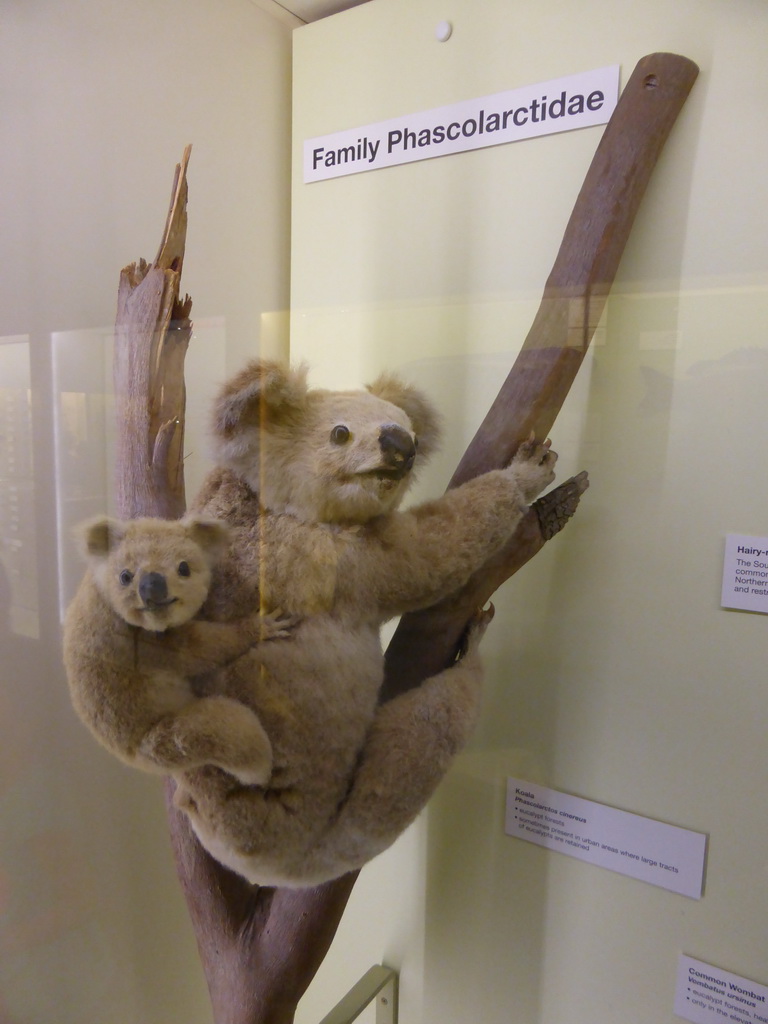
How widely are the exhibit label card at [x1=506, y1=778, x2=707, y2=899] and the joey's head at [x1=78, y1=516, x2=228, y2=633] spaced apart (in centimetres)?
78

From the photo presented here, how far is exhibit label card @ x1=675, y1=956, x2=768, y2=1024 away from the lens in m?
1.08

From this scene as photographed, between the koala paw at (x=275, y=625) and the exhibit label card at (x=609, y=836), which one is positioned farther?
the exhibit label card at (x=609, y=836)

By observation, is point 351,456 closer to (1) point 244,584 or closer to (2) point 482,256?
(1) point 244,584

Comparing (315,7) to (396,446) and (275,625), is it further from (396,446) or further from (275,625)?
(275,625)

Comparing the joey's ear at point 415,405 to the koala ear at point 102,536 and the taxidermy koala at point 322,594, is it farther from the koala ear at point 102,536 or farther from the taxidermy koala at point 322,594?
the koala ear at point 102,536

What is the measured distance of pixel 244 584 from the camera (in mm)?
814

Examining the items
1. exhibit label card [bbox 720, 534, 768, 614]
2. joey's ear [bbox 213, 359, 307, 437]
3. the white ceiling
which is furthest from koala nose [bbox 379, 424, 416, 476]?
the white ceiling

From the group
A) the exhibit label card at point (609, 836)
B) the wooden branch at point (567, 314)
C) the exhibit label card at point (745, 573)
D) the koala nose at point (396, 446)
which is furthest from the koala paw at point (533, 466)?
the exhibit label card at point (609, 836)

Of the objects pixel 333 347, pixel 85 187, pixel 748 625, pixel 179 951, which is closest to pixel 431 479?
pixel 333 347

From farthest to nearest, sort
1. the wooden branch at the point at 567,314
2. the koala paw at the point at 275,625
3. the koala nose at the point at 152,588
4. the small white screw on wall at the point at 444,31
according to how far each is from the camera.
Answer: the small white screw on wall at the point at 444,31 → the wooden branch at the point at 567,314 → the koala paw at the point at 275,625 → the koala nose at the point at 152,588

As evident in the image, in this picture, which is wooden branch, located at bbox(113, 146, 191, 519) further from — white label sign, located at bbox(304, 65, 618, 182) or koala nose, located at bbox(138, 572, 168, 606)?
white label sign, located at bbox(304, 65, 618, 182)

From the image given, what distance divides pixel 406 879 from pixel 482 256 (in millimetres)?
1110

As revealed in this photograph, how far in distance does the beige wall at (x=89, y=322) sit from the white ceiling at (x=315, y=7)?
20 mm

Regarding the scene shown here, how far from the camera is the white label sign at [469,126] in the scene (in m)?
1.12
